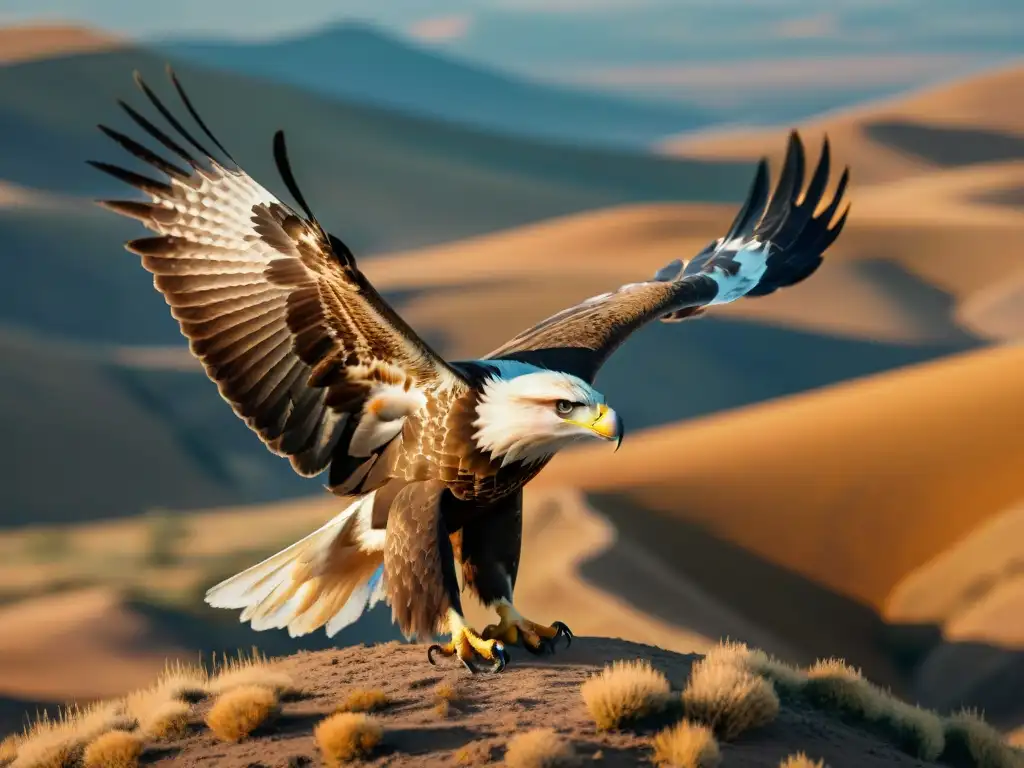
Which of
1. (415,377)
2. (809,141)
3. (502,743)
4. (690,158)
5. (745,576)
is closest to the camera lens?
(502,743)

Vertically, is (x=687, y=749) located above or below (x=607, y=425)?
below

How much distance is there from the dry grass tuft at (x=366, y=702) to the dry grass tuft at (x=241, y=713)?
1.25 ft

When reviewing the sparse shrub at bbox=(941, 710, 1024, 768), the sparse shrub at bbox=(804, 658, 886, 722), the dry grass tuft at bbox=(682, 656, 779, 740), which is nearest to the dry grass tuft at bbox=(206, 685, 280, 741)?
the dry grass tuft at bbox=(682, 656, 779, 740)

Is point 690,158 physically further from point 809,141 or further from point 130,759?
point 130,759

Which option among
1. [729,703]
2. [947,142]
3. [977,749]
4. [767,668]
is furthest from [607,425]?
[947,142]

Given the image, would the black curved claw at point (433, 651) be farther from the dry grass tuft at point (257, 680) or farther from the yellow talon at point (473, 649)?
the dry grass tuft at point (257, 680)

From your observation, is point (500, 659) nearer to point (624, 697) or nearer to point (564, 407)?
point (624, 697)

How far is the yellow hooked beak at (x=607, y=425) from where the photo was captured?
7.40 meters

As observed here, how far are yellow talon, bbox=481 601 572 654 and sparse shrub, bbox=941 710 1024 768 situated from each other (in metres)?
2.45

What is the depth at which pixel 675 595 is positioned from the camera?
24453 mm

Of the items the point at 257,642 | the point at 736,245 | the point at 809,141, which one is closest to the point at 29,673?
the point at 257,642

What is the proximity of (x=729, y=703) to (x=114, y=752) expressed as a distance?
10.6ft

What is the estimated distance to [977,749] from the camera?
9.16 metres

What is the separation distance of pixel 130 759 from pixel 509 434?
2.63m
